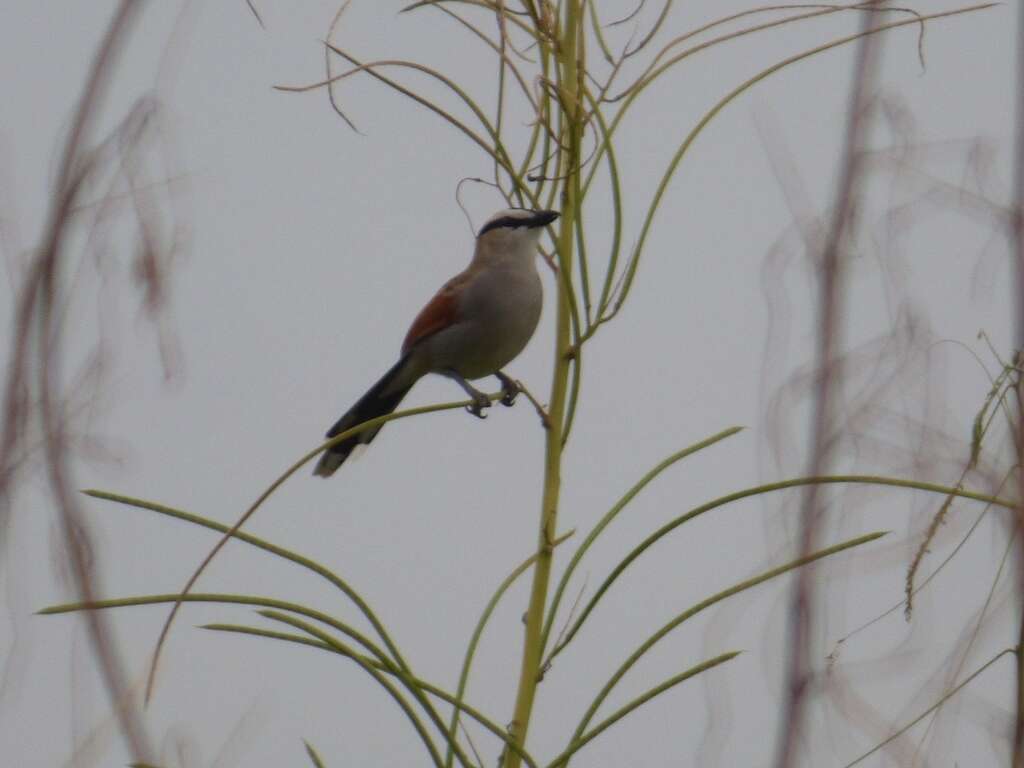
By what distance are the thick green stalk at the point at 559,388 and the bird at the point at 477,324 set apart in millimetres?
2192

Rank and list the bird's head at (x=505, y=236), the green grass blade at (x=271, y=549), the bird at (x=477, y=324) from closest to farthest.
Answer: the green grass blade at (x=271, y=549) → the bird at (x=477, y=324) → the bird's head at (x=505, y=236)

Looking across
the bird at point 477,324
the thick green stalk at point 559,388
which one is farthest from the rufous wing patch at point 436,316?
the thick green stalk at point 559,388

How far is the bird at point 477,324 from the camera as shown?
12.2ft

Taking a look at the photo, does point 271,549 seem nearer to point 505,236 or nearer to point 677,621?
point 677,621

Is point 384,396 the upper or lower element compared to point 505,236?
lower

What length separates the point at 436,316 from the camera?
3840mm

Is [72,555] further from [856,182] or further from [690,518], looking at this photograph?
[856,182]

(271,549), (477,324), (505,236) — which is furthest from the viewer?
(505,236)

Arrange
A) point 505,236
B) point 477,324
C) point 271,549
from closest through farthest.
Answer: point 271,549, point 477,324, point 505,236

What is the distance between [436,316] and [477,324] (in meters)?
0.15

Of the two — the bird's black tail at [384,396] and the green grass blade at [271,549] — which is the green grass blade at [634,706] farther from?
the bird's black tail at [384,396]

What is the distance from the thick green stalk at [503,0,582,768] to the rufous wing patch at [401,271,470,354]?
241 cm

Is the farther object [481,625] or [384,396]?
[384,396]

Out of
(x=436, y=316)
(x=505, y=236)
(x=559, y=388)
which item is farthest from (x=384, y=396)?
(x=559, y=388)
